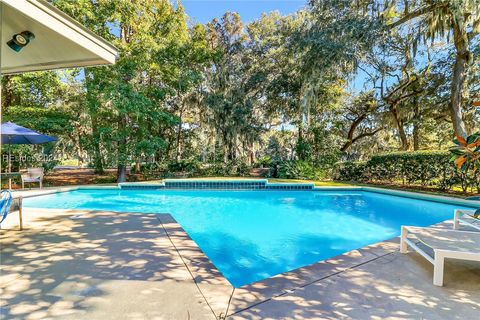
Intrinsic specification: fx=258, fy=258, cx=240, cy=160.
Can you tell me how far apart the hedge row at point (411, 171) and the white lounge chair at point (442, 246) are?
626 centimetres

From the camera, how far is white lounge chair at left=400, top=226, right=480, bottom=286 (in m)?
2.28

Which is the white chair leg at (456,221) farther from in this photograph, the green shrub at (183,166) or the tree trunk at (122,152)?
the green shrub at (183,166)

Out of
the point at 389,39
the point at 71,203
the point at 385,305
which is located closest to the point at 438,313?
the point at 385,305

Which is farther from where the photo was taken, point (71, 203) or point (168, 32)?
point (168, 32)

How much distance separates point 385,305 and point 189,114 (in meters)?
13.3

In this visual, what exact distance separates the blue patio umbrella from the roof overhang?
3.59 m

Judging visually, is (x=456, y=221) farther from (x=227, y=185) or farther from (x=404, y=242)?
(x=227, y=185)

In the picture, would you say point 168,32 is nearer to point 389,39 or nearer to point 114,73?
point 114,73

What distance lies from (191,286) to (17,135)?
7540mm

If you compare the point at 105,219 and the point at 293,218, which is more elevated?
the point at 105,219

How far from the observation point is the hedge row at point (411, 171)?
7.99 meters

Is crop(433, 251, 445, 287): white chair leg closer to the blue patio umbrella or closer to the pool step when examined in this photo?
the pool step

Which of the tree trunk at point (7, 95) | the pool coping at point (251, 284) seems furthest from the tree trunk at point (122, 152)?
the pool coping at point (251, 284)

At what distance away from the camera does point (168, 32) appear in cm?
1103
